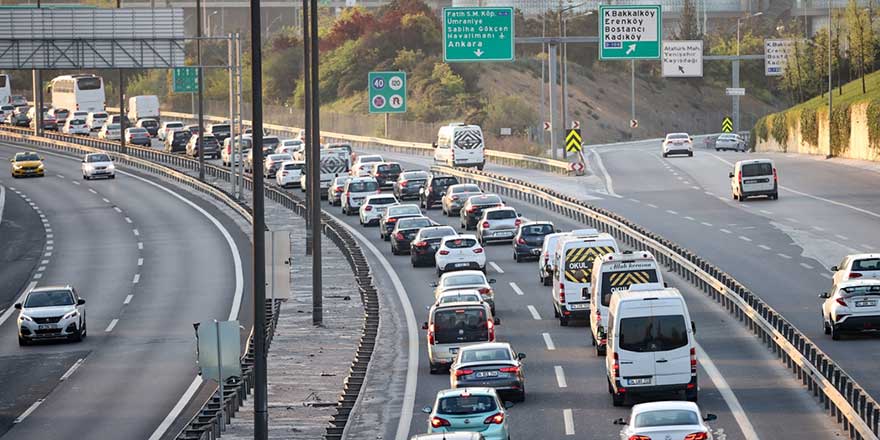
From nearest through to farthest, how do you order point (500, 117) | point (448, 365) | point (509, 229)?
point (448, 365), point (509, 229), point (500, 117)

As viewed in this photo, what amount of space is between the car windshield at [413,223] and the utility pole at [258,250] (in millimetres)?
33613

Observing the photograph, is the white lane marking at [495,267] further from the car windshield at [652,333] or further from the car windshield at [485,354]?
the car windshield at [652,333]

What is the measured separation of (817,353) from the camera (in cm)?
2917

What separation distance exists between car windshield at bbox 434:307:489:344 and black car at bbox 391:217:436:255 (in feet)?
71.6

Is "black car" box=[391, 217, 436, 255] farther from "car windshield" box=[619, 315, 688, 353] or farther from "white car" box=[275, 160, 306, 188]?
"car windshield" box=[619, 315, 688, 353]

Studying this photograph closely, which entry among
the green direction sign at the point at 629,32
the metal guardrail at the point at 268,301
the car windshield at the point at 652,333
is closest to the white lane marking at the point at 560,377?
the car windshield at the point at 652,333

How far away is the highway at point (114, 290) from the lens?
32344 mm

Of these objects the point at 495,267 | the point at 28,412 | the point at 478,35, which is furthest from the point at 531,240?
the point at 478,35

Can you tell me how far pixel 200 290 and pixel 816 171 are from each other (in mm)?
43442

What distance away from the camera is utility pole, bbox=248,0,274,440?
21.3 meters

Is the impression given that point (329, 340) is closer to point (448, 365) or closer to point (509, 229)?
point (448, 365)

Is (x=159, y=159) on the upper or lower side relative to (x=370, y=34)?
lower

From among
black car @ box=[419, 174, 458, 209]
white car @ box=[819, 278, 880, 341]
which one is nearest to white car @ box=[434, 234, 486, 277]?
white car @ box=[819, 278, 880, 341]

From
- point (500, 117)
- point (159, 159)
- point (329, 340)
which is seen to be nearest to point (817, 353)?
point (329, 340)
